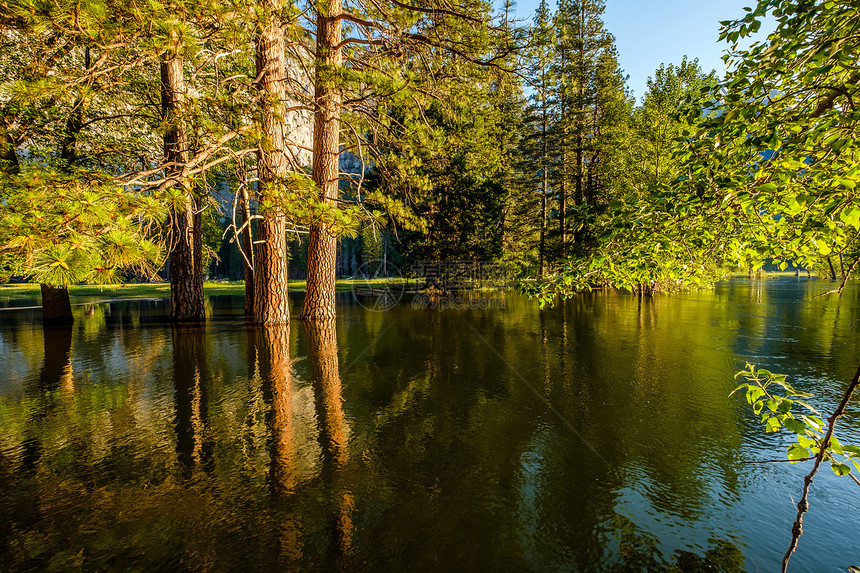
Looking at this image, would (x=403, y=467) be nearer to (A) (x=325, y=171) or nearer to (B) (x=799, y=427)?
(B) (x=799, y=427)

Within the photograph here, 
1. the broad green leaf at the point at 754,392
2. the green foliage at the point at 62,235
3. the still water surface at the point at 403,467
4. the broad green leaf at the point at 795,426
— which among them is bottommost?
the still water surface at the point at 403,467

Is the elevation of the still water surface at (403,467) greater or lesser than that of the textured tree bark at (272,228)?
lesser

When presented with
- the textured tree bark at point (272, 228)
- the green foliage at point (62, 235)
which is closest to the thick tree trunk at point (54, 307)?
the textured tree bark at point (272, 228)

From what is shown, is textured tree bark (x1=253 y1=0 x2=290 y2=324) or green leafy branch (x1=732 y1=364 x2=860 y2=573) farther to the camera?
textured tree bark (x1=253 y1=0 x2=290 y2=324)

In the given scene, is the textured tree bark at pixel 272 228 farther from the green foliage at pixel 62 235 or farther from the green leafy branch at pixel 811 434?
the green leafy branch at pixel 811 434

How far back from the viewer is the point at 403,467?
165 inches

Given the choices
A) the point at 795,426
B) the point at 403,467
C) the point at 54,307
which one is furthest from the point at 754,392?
the point at 54,307

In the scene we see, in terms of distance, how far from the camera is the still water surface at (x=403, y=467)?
298 cm

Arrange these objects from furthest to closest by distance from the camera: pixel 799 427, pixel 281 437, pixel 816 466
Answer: pixel 281 437 < pixel 799 427 < pixel 816 466

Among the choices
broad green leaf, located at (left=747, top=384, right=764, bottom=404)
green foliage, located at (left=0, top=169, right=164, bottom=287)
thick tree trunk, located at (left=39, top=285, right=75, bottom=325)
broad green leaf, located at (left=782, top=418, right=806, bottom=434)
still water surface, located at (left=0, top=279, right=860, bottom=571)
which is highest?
green foliage, located at (left=0, top=169, right=164, bottom=287)

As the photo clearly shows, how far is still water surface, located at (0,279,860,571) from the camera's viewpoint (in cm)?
298

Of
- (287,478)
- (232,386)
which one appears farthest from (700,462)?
(232,386)

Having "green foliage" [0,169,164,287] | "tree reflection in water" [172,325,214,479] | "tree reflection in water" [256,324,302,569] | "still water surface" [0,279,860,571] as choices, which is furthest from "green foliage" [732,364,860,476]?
"tree reflection in water" [172,325,214,479]

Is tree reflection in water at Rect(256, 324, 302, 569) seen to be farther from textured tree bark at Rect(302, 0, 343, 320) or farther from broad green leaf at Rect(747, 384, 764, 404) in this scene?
textured tree bark at Rect(302, 0, 343, 320)
